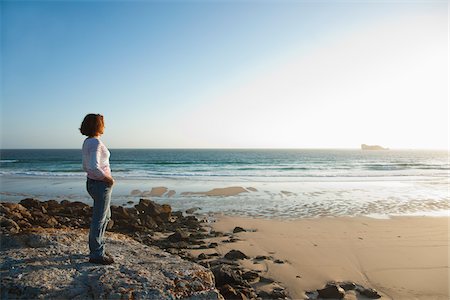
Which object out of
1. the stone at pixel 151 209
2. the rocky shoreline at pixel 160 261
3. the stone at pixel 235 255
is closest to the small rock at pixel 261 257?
the rocky shoreline at pixel 160 261

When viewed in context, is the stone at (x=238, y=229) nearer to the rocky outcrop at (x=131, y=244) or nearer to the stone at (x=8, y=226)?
the rocky outcrop at (x=131, y=244)

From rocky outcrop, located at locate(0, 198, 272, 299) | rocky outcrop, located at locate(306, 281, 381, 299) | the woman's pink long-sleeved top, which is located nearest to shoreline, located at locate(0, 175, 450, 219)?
rocky outcrop, located at locate(0, 198, 272, 299)

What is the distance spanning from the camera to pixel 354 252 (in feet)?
23.1

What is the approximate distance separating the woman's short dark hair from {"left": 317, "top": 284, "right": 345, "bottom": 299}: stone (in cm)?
414

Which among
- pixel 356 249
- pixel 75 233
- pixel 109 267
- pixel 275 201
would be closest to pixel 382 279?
pixel 356 249

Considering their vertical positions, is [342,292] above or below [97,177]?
below

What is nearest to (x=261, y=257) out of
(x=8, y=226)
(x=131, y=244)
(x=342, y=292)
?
(x=342, y=292)

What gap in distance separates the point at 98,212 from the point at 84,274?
2.42 ft

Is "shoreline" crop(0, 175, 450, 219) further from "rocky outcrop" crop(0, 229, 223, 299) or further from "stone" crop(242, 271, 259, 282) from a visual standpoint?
"rocky outcrop" crop(0, 229, 223, 299)

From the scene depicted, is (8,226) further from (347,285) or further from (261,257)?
(347,285)

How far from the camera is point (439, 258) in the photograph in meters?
6.64

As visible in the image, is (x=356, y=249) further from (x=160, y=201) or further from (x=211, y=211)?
(x=160, y=201)

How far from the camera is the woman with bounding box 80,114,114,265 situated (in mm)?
3834

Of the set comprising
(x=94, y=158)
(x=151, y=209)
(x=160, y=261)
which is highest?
(x=94, y=158)
